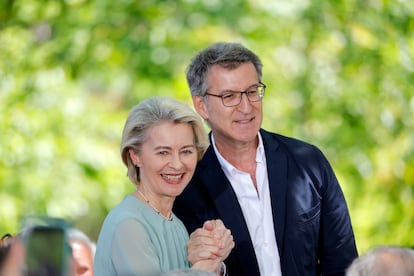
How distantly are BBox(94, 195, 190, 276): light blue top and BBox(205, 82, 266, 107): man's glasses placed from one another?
2.20 ft

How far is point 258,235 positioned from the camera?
150 inches

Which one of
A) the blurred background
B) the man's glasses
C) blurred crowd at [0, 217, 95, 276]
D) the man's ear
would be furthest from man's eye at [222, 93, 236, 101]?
the blurred background

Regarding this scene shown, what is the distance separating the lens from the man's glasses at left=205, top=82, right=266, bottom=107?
153 inches

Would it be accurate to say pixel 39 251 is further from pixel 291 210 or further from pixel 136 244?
pixel 291 210

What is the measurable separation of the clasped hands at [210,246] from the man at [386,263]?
685 mm

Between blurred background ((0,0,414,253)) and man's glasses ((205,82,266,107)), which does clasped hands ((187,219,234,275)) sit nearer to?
man's glasses ((205,82,266,107))

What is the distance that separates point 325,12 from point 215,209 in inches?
220

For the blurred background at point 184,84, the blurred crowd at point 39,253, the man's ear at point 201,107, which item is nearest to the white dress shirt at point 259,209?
the man's ear at point 201,107

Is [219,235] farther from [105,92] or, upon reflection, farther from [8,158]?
[105,92]

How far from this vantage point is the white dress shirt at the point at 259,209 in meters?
3.78

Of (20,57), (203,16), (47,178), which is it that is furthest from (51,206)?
(203,16)

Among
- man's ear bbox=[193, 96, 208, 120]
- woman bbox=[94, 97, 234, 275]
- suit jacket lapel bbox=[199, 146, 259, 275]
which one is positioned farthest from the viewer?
man's ear bbox=[193, 96, 208, 120]

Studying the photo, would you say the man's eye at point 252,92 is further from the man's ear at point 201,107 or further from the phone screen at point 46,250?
the phone screen at point 46,250

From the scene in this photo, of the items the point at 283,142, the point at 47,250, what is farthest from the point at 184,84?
the point at 47,250
